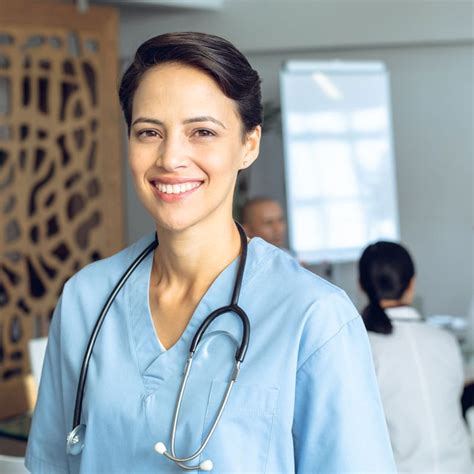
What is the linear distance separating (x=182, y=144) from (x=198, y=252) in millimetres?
168

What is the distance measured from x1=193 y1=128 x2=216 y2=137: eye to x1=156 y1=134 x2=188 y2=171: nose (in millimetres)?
23

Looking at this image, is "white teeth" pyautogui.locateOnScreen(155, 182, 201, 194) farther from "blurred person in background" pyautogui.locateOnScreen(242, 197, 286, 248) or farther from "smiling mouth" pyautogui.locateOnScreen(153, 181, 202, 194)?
"blurred person in background" pyautogui.locateOnScreen(242, 197, 286, 248)

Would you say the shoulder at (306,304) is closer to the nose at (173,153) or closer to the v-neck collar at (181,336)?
the v-neck collar at (181,336)

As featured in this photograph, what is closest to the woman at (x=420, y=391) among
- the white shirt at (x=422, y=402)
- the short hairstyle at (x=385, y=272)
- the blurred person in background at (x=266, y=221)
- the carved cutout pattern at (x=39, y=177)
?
the white shirt at (x=422, y=402)

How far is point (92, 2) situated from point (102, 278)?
459 centimetres

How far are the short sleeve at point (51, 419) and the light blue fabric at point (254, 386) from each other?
0.03 metres

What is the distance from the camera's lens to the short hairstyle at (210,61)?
1.16m

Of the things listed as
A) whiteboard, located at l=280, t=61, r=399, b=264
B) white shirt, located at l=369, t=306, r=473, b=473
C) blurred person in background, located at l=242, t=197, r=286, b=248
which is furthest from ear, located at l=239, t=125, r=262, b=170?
whiteboard, located at l=280, t=61, r=399, b=264

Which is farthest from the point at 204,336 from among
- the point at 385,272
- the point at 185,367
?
the point at 385,272

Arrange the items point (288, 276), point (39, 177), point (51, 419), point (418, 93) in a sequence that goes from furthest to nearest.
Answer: point (418, 93) < point (39, 177) < point (51, 419) < point (288, 276)

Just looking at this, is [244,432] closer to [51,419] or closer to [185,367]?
[185,367]

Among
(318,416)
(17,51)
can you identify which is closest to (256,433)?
(318,416)

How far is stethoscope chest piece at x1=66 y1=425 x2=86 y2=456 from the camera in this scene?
3.98ft

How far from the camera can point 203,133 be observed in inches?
45.7
